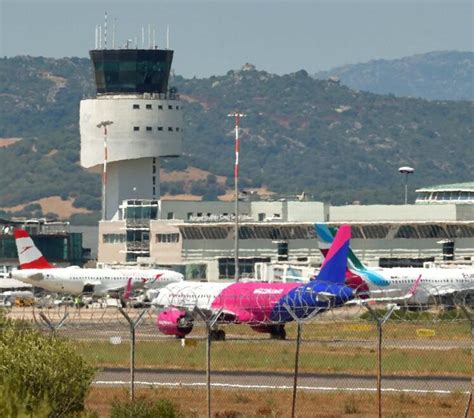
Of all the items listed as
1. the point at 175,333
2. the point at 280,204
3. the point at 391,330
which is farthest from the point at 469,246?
the point at 175,333

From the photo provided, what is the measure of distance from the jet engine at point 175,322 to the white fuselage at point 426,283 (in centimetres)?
4355

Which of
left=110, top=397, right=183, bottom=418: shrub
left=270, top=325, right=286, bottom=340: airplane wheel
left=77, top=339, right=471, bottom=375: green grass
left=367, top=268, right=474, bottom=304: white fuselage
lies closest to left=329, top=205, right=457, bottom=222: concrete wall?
left=367, top=268, right=474, bottom=304: white fuselage

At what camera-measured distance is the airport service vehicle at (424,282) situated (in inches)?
4877

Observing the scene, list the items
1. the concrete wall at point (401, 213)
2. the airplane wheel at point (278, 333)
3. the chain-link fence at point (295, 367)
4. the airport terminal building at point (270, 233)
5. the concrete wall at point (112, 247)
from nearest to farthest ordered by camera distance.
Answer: the chain-link fence at point (295, 367), the airplane wheel at point (278, 333), the airport terminal building at point (270, 233), the concrete wall at point (401, 213), the concrete wall at point (112, 247)

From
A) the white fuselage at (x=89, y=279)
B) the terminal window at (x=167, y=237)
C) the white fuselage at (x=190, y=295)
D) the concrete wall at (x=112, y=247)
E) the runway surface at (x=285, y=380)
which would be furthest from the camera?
the concrete wall at (x=112, y=247)

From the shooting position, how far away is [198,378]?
5875 cm

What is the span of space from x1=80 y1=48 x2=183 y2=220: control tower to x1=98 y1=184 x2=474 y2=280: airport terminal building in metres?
7.52

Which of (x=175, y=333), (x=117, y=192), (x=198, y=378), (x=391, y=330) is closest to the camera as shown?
(x=198, y=378)

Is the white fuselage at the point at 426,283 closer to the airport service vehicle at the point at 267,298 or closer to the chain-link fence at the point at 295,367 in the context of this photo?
the airport service vehicle at the point at 267,298

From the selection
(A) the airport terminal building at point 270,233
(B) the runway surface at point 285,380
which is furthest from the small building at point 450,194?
(B) the runway surface at point 285,380

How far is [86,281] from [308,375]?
8606cm

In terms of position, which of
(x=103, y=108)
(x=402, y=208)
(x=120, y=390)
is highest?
(x=103, y=108)

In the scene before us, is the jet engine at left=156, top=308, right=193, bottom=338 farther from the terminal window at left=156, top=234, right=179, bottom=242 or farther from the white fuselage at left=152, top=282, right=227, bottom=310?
the terminal window at left=156, top=234, right=179, bottom=242

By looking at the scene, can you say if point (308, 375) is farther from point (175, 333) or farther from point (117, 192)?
point (117, 192)
